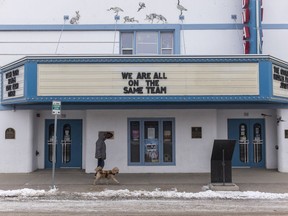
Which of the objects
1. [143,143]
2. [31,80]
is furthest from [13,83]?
[143,143]

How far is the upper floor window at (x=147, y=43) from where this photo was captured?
17.9 m

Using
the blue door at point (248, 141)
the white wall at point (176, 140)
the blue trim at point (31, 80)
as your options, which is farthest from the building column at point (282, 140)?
the blue trim at point (31, 80)

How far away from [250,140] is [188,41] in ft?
16.7

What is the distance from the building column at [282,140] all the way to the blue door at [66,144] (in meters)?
8.49

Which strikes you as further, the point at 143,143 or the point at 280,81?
the point at 143,143

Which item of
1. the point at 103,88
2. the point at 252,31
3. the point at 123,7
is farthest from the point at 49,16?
the point at 252,31

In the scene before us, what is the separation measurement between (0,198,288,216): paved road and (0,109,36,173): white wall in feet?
18.4

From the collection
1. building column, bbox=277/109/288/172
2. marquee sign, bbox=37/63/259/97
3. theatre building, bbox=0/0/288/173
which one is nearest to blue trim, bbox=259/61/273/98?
marquee sign, bbox=37/63/259/97

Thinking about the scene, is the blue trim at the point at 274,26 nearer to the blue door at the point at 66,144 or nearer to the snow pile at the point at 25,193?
the blue door at the point at 66,144

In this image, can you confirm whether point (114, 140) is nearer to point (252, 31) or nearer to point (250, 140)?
point (250, 140)

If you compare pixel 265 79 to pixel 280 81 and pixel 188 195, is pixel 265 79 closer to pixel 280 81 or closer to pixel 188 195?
pixel 280 81

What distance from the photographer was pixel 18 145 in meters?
17.0

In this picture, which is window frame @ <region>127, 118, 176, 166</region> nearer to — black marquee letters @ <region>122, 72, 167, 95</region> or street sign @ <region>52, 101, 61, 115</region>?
black marquee letters @ <region>122, 72, 167, 95</region>

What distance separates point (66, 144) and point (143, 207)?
8452 millimetres
